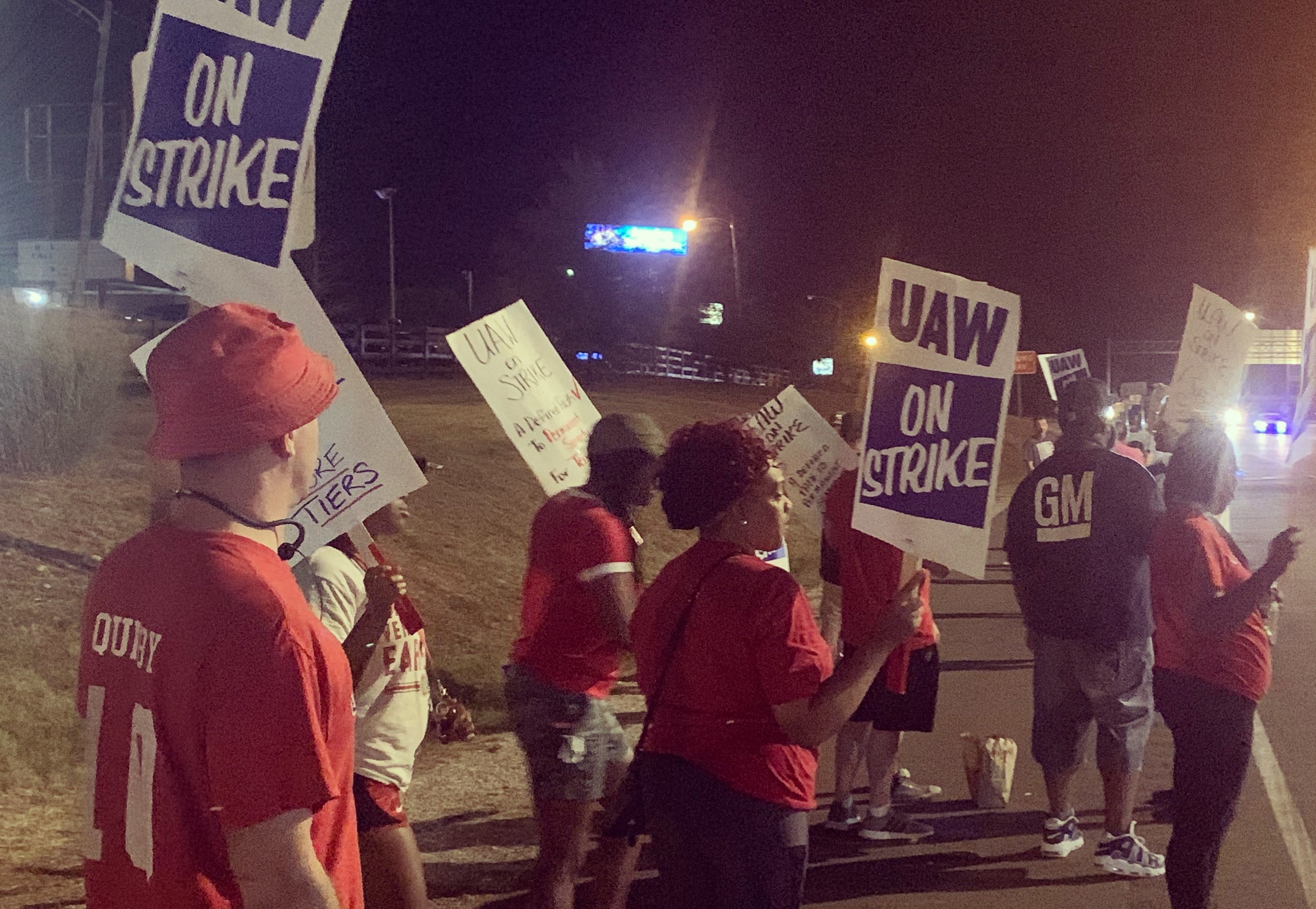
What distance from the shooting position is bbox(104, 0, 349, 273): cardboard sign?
3480 mm

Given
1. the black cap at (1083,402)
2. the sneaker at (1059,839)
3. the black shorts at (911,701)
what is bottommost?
the sneaker at (1059,839)

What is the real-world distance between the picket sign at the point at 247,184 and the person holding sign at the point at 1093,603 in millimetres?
3230

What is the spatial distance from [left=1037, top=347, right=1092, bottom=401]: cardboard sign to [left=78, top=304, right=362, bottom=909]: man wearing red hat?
14253mm

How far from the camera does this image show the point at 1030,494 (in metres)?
5.89

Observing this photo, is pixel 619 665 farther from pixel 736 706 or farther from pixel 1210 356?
pixel 1210 356

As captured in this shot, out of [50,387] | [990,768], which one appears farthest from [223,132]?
[50,387]

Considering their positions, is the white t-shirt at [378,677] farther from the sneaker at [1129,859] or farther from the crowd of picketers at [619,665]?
the sneaker at [1129,859]

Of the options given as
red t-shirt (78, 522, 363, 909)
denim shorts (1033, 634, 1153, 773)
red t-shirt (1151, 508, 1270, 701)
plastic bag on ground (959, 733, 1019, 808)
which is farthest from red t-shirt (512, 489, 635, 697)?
plastic bag on ground (959, 733, 1019, 808)

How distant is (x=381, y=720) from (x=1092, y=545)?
3158 mm

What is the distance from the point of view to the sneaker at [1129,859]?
573 centimetres

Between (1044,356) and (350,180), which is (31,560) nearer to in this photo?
(1044,356)

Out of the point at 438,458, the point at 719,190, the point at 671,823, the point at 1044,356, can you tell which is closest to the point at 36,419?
the point at 438,458

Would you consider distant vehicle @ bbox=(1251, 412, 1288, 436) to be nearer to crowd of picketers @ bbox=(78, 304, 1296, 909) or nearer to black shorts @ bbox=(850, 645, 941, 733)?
black shorts @ bbox=(850, 645, 941, 733)

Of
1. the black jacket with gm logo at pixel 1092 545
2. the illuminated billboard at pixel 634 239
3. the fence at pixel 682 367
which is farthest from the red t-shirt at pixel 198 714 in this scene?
the illuminated billboard at pixel 634 239
